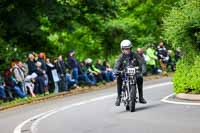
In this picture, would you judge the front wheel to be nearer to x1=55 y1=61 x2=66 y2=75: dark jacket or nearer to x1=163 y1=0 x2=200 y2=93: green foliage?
x1=163 y1=0 x2=200 y2=93: green foliage

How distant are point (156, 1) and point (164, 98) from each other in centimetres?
2174

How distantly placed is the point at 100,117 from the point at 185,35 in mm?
5525

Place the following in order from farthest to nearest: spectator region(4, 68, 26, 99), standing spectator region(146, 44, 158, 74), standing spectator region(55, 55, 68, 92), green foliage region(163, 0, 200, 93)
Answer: standing spectator region(146, 44, 158, 74), standing spectator region(55, 55, 68, 92), spectator region(4, 68, 26, 99), green foliage region(163, 0, 200, 93)

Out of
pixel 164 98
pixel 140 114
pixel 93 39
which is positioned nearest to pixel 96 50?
pixel 93 39

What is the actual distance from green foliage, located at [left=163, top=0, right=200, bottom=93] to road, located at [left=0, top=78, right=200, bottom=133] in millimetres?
918

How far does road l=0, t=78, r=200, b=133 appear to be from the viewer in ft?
49.2

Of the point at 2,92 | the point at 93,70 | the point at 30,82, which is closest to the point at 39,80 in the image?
the point at 30,82

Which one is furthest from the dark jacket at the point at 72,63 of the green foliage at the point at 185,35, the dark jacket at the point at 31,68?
the green foliage at the point at 185,35

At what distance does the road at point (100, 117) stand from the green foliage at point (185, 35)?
92 cm

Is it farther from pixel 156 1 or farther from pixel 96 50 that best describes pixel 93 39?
pixel 156 1

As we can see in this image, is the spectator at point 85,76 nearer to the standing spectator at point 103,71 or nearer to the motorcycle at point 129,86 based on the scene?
the standing spectator at point 103,71

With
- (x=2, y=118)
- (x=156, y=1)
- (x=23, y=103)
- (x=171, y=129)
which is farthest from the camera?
(x=156, y=1)

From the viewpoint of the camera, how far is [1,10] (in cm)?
3089

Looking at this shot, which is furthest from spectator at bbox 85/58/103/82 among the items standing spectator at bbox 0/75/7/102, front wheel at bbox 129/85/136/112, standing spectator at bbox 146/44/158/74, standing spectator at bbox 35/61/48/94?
front wheel at bbox 129/85/136/112
